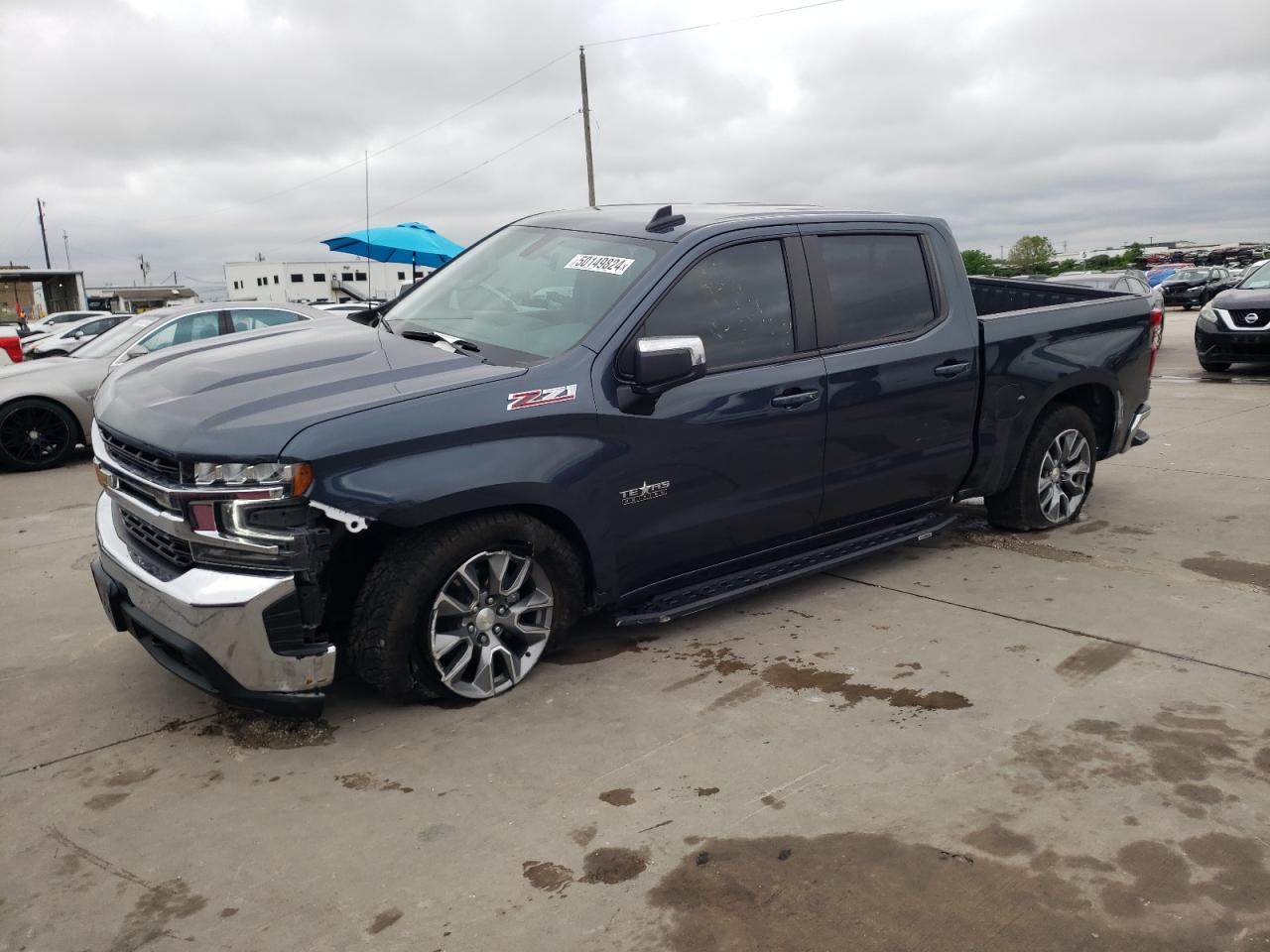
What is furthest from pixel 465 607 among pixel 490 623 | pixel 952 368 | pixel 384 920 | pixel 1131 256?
pixel 1131 256

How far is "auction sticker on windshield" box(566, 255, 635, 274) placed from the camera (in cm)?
436

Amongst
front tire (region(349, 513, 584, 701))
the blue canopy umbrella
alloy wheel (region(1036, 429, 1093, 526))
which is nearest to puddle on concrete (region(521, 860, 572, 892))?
front tire (region(349, 513, 584, 701))

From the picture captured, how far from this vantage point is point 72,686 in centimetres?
418

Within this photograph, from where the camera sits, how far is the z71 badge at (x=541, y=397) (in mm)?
3766

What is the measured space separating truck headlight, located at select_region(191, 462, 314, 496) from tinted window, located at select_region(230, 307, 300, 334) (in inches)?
286

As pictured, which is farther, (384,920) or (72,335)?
(72,335)

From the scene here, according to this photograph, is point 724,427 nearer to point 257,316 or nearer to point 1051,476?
point 1051,476

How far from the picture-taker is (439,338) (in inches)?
171

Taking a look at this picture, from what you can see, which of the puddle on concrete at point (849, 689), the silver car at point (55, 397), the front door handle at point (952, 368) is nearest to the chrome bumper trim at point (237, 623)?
the puddle on concrete at point (849, 689)

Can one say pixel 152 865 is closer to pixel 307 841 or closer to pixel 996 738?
pixel 307 841

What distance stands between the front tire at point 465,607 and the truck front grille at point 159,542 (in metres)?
0.61

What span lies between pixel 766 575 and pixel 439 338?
177 cm

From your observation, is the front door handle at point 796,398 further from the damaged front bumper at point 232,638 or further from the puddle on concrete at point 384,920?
the puddle on concrete at point 384,920

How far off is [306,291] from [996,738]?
62746mm
